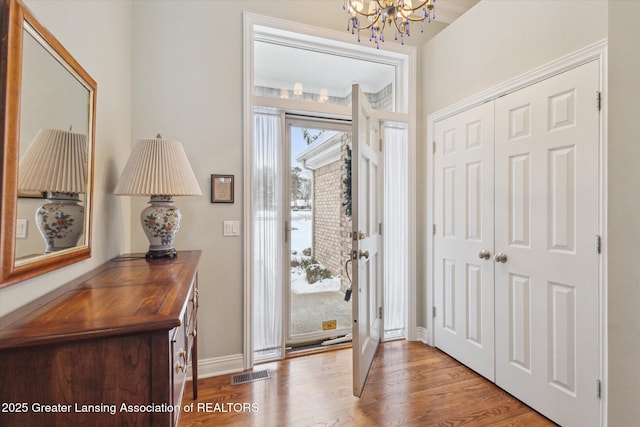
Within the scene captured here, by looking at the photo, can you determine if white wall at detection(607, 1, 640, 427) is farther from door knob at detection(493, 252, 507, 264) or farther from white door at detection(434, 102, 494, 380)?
white door at detection(434, 102, 494, 380)

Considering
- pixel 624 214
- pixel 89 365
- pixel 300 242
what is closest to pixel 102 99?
pixel 89 365

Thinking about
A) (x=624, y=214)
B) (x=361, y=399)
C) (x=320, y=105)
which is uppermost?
(x=320, y=105)

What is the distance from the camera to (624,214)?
3.43 ft

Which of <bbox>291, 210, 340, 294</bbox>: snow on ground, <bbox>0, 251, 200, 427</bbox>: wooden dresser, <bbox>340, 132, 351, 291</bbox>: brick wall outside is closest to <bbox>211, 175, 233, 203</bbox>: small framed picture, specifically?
<bbox>291, 210, 340, 294</bbox>: snow on ground

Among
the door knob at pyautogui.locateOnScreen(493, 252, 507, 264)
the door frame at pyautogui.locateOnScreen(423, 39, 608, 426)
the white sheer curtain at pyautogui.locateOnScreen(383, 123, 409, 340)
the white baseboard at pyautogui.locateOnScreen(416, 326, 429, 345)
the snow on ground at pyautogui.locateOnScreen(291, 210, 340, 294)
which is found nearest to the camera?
the door frame at pyautogui.locateOnScreen(423, 39, 608, 426)

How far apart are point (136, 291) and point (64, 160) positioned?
57 cm

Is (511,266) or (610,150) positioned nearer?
(610,150)

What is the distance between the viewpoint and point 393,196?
2965mm

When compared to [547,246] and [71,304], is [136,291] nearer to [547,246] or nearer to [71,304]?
[71,304]

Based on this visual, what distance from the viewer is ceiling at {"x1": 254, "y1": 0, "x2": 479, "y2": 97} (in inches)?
100

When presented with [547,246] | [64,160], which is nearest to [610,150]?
[547,246]

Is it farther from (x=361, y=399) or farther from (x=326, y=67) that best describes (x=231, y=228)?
(x=326, y=67)

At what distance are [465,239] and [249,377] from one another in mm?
1961

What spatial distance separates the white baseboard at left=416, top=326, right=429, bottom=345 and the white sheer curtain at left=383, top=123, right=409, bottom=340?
0.43ft
